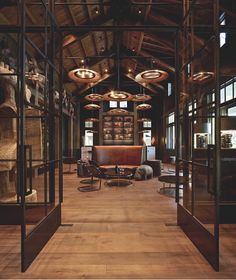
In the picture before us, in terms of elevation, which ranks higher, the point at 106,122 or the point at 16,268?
the point at 106,122

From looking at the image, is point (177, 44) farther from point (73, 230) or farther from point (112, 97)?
point (112, 97)

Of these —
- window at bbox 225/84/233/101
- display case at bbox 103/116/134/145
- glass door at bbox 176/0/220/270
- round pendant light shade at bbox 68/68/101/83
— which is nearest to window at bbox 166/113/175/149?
display case at bbox 103/116/134/145

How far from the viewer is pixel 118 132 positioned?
14.9m

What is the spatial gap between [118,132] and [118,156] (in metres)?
7.75

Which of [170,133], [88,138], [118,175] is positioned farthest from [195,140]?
[88,138]

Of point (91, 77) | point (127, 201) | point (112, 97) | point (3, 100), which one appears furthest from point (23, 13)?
point (112, 97)

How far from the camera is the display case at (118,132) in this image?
14.9 m

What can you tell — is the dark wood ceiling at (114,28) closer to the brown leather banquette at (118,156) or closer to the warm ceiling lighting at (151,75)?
the warm ceiling lighting at (151,75)

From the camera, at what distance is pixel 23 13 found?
184 cm

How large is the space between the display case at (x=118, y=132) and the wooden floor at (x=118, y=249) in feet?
36.8

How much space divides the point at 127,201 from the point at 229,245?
2.18 m

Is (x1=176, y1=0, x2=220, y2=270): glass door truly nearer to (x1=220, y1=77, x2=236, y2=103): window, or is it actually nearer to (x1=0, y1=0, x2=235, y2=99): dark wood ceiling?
(x1=0, y1=0, x2=235, y2=99): dark wood ceiling

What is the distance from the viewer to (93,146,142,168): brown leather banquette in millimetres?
7215

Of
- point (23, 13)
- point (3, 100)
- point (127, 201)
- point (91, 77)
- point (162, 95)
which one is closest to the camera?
point (23, 13)
